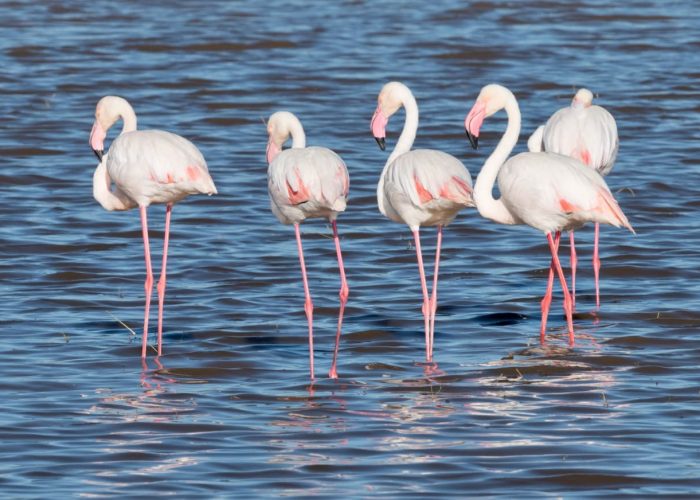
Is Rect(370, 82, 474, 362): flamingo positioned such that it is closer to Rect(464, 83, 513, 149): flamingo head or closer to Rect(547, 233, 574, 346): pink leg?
Rect(464, 83, 513, 149): flamingo head

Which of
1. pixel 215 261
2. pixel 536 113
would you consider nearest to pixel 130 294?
pixel 215 261

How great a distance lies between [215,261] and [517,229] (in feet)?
7.48

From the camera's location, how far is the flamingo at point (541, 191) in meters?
7.35

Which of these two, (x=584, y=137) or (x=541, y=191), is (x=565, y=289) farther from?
(x=584, y=137)

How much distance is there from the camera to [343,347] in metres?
7.79

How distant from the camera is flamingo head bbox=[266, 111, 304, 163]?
7676mm

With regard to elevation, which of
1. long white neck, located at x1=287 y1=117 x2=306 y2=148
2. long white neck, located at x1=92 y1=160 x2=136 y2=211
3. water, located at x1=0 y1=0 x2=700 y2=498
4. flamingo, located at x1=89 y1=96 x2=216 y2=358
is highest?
long white neck, located at x1=287 y1=117 x2=306 y2=148

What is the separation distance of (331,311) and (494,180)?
145 centimetres

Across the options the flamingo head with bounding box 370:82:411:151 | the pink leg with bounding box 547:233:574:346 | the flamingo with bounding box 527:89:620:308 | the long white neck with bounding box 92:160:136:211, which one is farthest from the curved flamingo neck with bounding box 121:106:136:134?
the flamingo with bounding box 527:89:620:308

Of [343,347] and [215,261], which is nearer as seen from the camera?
[343,347]

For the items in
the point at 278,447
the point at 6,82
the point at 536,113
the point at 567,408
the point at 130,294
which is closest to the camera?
the point at 278,447

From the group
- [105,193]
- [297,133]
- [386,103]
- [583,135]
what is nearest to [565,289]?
[386,103]

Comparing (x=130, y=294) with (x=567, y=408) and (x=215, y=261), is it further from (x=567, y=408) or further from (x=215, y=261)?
(x=567, y=408)

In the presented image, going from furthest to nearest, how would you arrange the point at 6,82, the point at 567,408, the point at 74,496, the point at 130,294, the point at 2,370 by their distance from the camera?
the point at 6,82 → the point at 130,294 → the point at 2,370 → the point at 567,408 → the point at 74,496
